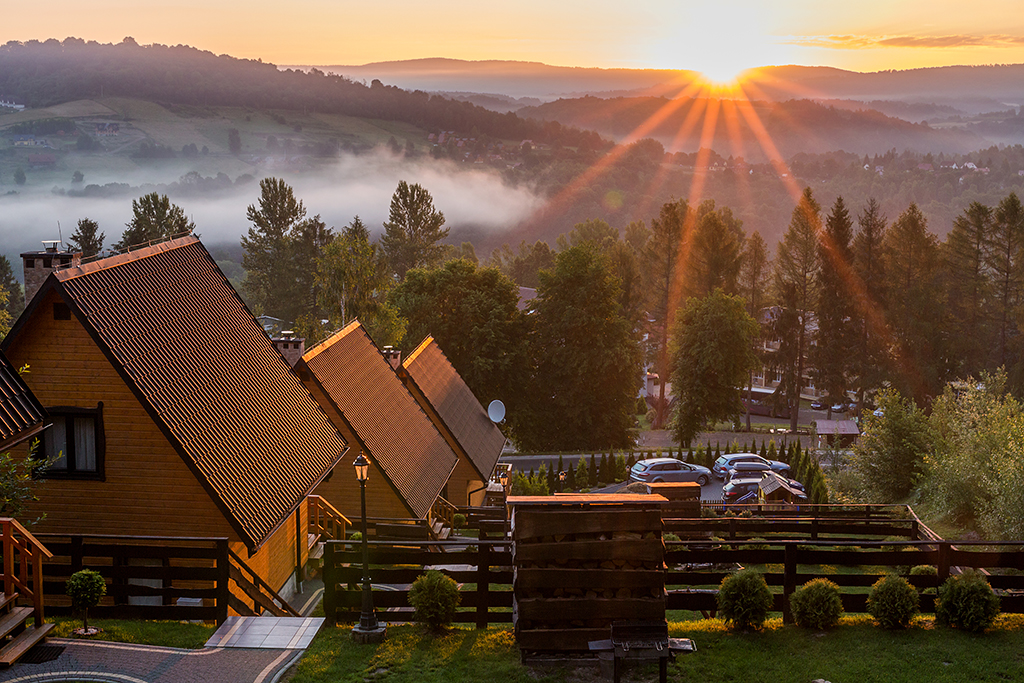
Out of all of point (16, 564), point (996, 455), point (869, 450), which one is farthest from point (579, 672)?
point (869, 450)

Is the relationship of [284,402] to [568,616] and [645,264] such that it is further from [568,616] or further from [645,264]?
[645,264]

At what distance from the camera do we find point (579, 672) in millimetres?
10070

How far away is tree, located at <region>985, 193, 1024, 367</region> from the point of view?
65.7 meters

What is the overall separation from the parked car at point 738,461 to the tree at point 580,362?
1332 cm

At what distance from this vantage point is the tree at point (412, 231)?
9525 cm

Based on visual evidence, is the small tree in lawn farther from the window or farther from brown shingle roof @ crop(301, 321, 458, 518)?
brown shingle roof @ crop(301, 321, 458, 518)

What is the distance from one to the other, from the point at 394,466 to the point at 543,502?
11.8 meters

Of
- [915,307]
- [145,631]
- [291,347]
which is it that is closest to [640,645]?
[145,631]

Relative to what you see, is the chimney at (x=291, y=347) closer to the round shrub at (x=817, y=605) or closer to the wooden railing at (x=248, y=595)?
the wooden railing at (x=248, y=595)

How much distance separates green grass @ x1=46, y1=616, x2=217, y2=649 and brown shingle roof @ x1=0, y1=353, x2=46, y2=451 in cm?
296

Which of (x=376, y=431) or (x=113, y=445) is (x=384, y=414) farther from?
(x=113, y=445)

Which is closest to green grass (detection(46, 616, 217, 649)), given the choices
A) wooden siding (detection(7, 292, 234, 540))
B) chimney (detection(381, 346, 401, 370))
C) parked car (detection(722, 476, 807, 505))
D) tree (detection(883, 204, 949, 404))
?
wooden siding (detection(7, 292, 234, 540))

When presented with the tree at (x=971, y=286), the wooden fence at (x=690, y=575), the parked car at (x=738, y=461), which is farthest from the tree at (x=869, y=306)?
the wooden fence at (x=690, y=575)

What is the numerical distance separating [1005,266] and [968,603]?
6543 cm
